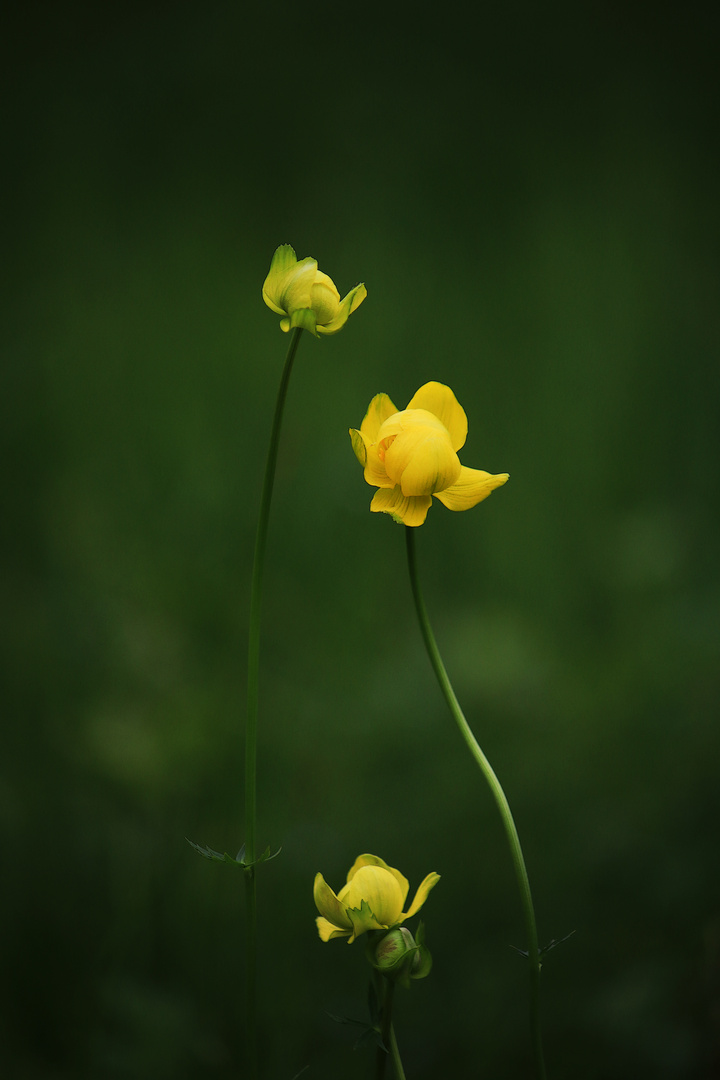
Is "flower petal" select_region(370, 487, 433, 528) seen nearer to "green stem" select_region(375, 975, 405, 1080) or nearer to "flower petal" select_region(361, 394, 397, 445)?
"flower petal" select_region(361, 394, 397, 445)

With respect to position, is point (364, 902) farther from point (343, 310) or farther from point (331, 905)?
point (343, 310)

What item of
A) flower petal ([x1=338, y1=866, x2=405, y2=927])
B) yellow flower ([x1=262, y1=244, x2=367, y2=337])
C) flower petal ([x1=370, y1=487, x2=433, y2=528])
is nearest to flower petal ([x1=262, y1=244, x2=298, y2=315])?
yellow flower ([x1=262, y1=244, x2=367, y2=337])

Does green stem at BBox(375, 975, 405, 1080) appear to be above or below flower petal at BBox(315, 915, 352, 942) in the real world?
below

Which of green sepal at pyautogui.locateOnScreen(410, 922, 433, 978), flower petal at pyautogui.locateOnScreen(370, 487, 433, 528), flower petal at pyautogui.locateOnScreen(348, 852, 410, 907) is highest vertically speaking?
flower petal at pyautogui.locateOnScreen(370, 487, 433, 528)

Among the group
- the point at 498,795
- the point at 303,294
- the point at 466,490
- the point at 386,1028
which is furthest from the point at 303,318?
the point at 386,1028

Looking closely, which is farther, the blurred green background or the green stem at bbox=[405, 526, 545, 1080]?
the blurred green background
